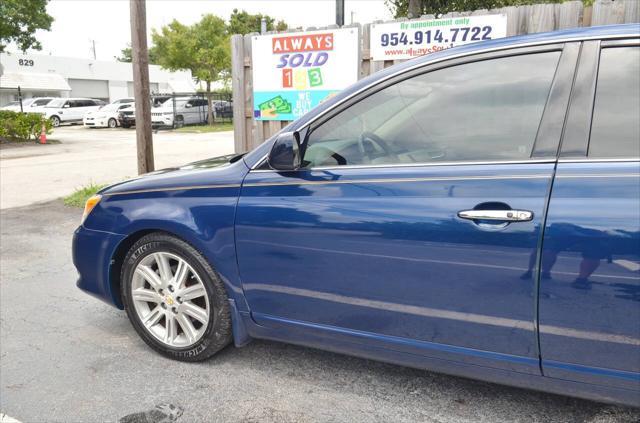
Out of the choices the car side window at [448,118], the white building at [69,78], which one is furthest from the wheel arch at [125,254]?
the white building at [69,78]

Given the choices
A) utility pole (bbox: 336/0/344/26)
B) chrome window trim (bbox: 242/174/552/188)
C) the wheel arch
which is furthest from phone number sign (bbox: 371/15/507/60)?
the wheel arch

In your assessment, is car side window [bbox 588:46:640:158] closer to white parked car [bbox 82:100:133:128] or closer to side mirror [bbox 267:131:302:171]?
side mirror [bbox 267:131:302:171]

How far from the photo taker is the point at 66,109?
31.1m

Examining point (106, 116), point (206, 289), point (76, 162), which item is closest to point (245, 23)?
point (106, 116)

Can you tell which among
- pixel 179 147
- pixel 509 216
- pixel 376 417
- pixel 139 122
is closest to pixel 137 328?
pixel 376 417

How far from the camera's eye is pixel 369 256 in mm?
2379

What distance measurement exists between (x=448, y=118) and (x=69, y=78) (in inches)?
2005

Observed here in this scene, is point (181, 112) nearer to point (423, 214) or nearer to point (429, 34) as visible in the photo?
point (429, 34)

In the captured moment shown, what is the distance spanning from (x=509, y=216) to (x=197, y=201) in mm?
1583

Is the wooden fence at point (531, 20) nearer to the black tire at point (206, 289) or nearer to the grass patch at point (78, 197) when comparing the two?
the grass patch at point (78, 197)

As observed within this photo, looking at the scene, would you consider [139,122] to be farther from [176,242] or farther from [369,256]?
[369,256]

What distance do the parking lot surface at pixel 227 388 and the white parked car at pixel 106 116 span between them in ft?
86.6

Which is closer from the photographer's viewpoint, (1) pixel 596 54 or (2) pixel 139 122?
(1) pixel 596 54

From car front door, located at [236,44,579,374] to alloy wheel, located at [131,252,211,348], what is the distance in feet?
1.30
